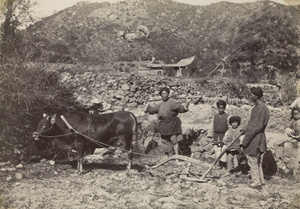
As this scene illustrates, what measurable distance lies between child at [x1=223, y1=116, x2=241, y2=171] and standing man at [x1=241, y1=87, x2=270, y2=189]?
1.91 ft

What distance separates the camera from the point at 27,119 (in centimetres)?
487

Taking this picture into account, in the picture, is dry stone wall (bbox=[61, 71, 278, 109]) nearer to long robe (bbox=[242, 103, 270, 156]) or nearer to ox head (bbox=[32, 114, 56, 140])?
ox head (bbox=[32, 114, 56, 140])

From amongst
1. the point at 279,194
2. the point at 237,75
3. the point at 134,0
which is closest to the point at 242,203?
the point at 279,194

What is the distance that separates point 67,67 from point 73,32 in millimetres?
801

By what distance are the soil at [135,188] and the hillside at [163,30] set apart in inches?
54.5

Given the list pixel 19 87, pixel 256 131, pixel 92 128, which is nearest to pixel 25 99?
pixel 19 87

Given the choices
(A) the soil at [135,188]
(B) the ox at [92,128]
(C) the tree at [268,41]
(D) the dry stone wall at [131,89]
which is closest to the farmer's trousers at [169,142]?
(A) the soil at [135,188]

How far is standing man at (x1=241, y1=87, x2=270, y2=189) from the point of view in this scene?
3828 mm

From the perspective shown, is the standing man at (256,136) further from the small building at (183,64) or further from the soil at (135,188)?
the small building at (183,64)

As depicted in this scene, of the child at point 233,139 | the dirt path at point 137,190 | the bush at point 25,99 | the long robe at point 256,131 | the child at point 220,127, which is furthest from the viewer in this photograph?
the child at point 220,127

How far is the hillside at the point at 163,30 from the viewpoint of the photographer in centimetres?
415

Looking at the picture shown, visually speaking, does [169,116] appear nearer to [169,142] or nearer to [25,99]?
[169,142]

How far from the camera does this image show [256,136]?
3.90 metres

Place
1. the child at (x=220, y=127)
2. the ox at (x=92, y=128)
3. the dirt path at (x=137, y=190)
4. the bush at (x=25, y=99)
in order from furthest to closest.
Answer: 1. the ox at (x=92, y=128)
2. the child at (x=220, y=127)
3. the bush at (x=25, y=99)
4. the dirt path at (x=137, y=190)
